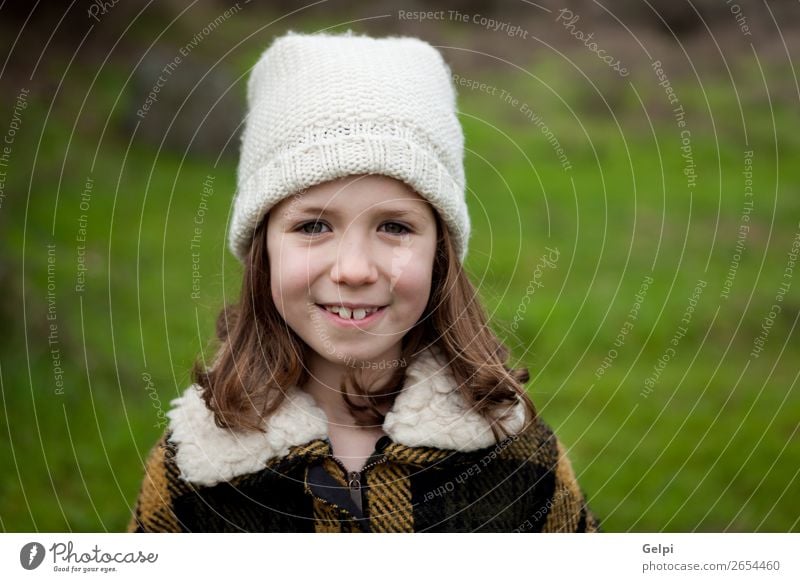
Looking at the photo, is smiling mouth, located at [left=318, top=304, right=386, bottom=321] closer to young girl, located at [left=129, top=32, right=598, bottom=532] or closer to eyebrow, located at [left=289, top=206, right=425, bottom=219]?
young girl, located at [left=129, top=32, right=598, bottom=532]

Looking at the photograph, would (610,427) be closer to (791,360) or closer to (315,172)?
(791,360)

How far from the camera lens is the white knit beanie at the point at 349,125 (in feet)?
3.73

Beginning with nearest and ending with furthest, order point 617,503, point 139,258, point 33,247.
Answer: point 617,503
point 33,247
point 139,258

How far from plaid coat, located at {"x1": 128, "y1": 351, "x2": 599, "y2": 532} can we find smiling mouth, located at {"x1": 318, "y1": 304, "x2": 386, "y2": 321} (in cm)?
13

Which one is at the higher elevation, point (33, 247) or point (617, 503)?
point (33, 247)

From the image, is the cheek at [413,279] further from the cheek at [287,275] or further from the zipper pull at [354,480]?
the zipper pull at [354,480]

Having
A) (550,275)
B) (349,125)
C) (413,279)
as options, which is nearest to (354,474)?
(413,279)

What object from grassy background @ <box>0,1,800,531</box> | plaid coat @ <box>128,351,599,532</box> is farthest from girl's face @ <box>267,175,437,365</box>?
grassy background @ <box>0,1,800,531</box>

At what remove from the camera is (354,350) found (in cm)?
118

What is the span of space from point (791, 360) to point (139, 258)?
2045 millimetres

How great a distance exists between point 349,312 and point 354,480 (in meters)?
0.24
